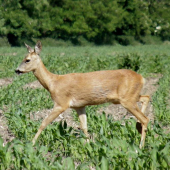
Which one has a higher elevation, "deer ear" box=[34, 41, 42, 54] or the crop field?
"deer ear" box=[34, 41, 42, 54]

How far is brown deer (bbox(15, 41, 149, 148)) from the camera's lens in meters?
8.19

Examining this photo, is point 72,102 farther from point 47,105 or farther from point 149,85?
point 149,85

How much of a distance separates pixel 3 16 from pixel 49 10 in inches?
345

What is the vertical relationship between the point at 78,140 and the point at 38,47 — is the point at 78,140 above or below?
below

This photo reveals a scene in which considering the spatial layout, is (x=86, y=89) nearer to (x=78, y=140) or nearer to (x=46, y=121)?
(x=46, y=121)

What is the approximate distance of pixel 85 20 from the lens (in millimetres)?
64500

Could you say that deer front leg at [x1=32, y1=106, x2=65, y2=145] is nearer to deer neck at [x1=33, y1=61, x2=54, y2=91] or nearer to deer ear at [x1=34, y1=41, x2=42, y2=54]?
deer neck at [x1=33, y1=61, x2=54, y2=91]

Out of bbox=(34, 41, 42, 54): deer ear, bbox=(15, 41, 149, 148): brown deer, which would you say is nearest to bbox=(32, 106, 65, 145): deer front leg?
bbox=(15, 41, 149, 148): brown deer

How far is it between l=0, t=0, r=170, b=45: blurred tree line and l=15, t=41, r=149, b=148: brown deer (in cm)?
4305

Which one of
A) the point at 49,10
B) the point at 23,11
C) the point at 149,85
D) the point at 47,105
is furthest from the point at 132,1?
the point at 47,105

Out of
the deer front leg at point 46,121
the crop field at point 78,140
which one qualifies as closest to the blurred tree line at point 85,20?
the crop field at point 78,140

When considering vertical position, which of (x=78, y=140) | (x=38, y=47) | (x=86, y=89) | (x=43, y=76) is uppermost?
(x=38, y=47)

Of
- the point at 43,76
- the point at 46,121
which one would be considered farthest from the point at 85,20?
the point at 46,121

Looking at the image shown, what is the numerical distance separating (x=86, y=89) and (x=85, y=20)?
57084 millimetres
